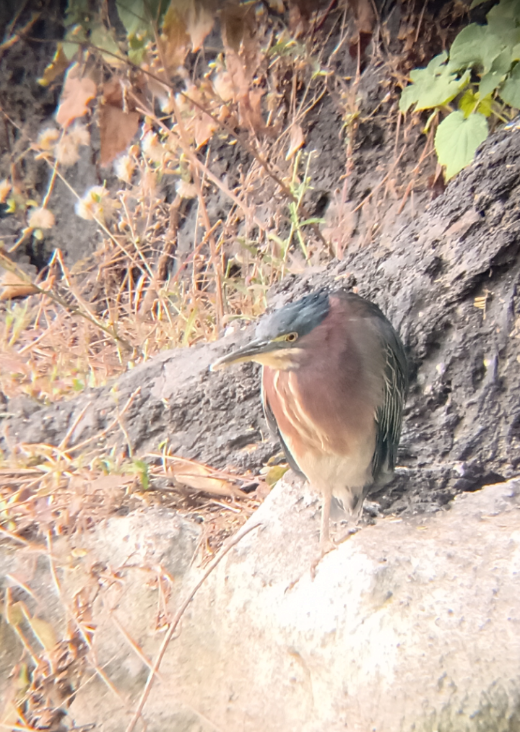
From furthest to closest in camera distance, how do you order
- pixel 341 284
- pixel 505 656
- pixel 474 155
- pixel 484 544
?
pixel 341 284 < pixel 474 155 < pixel 484 544 < pixel 505 656

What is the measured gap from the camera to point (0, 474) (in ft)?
4.75

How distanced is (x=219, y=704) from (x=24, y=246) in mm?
2541

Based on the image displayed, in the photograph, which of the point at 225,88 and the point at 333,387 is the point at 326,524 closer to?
the point at 333,387

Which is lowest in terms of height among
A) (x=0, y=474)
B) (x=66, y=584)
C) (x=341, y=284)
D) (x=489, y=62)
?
(x=66, y=584)

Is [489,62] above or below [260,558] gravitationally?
above

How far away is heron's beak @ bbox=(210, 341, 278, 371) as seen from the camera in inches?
33.7

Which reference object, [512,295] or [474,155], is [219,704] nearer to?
[512,295]

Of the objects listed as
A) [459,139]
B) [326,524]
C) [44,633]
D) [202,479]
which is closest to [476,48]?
[459,139]

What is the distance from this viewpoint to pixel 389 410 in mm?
977

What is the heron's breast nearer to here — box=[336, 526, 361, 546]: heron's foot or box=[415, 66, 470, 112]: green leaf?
box=[336, 526, 361, 546]: heron's foot

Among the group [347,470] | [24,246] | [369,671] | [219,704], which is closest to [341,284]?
[347,470]

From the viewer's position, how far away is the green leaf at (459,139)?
3.84 ft

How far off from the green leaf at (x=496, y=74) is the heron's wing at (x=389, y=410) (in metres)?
0.68

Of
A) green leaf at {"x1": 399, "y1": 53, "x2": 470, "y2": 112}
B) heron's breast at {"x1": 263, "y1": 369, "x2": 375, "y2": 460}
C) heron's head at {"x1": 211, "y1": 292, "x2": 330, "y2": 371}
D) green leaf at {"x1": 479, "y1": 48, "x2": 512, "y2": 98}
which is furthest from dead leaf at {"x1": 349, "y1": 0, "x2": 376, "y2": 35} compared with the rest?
heron's breast at {"x1": 263, "y1": 369, "x2": 375, "y2": 460}
